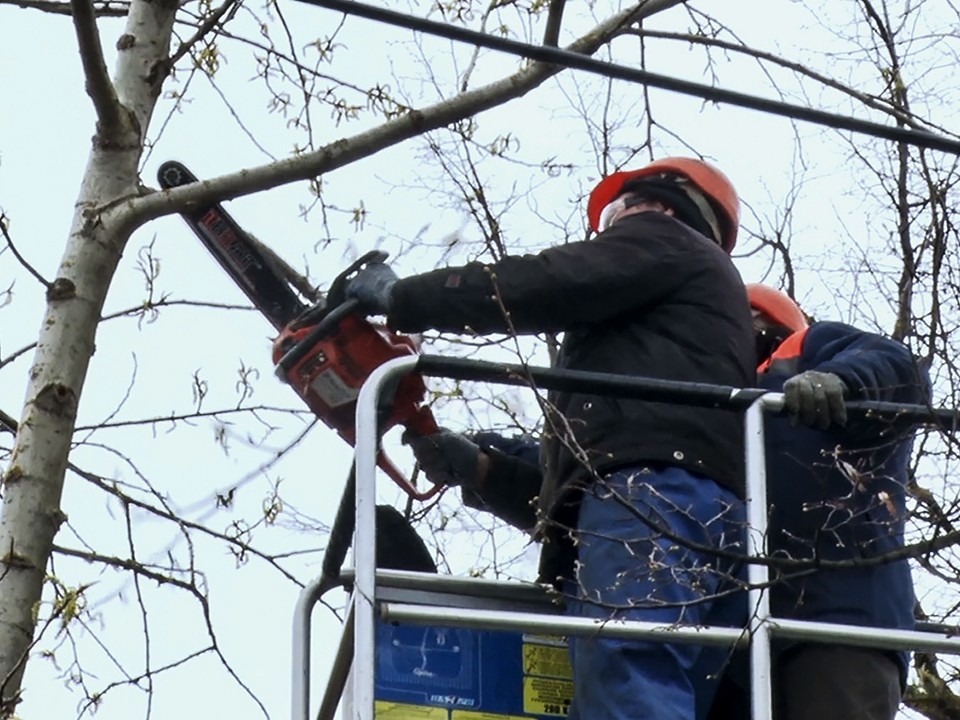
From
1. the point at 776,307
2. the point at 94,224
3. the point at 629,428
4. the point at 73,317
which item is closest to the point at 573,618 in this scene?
the point at 629,428

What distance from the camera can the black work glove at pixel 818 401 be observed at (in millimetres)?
4367

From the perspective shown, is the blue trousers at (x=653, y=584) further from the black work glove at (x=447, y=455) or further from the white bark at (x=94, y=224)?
the white bark at (x=94, y=224)

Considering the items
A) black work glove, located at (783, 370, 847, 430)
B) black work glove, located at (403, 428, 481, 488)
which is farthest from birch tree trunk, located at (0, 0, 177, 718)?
black work glove, located at (783, 370, 847, 430)

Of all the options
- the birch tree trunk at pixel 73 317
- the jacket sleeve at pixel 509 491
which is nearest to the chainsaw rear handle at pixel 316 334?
the jacket sleeve at pixel 509 491

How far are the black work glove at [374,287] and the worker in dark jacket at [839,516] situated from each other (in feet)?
3.40

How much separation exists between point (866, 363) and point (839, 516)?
0.41 metres

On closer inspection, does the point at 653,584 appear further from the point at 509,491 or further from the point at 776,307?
the point at 776,307

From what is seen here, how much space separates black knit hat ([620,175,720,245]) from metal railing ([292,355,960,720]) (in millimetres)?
900

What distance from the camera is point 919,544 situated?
4.32 metres

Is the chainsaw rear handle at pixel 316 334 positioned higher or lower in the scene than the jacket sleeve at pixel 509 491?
higher

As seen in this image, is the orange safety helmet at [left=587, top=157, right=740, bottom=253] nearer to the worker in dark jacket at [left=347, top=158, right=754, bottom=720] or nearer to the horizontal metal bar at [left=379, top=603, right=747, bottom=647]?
the worker in dark jacket at [left=347, top=158, right=754, bottom=720]

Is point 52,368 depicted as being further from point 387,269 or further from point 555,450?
point 555,450

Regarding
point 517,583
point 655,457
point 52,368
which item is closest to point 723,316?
point 655,457

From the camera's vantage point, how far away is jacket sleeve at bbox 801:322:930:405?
14.7 ft
